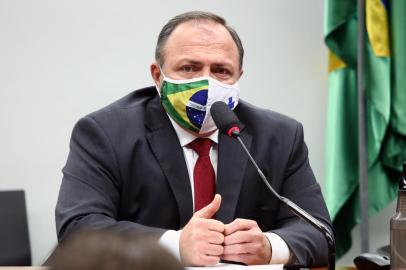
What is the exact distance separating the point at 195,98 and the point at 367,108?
5.00ft

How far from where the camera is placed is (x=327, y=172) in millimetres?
3500

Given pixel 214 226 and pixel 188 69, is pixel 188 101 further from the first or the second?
pixel 214 226

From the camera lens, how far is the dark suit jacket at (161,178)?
2.05 meters

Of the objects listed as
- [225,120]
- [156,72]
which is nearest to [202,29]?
[156,72]

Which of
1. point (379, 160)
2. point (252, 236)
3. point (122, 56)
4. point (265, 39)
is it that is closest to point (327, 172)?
point (379, 160)

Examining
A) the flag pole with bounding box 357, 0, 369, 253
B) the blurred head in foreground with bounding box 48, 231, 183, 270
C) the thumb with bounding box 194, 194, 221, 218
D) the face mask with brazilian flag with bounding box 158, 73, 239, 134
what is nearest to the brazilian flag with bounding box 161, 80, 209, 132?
the face mask with brazilian flag with bounding box 158, 73, 239, 134

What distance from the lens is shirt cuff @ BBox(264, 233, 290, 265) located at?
1898mm

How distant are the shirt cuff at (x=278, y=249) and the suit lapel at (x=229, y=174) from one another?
0.74 ft

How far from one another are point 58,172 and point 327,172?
1.34 meters

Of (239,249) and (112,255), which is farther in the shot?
(239,249)

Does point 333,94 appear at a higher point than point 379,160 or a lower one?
higher

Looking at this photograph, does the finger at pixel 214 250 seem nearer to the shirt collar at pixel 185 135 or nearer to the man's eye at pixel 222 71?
the shirt collar at pixel 185 135

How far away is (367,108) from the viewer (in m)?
3.43

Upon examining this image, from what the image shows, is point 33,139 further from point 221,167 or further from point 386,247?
point 386,247
